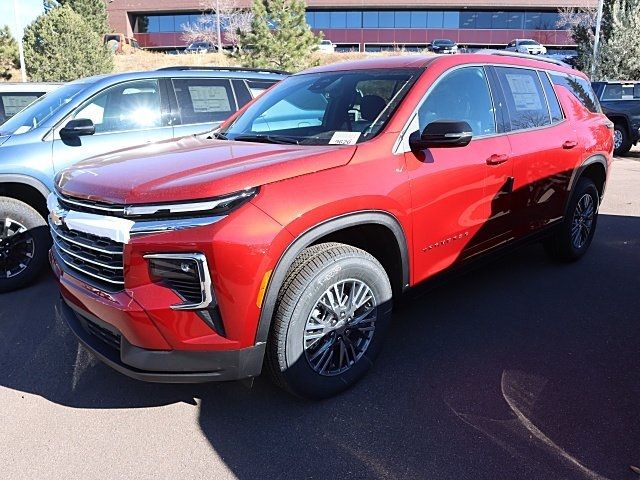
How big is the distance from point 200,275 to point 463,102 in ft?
7.62

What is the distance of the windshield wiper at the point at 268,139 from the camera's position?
11.1 ft

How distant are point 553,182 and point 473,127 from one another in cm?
123

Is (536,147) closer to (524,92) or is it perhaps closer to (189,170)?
(524,92)

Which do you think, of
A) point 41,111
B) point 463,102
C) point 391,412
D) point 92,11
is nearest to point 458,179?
point 463,102

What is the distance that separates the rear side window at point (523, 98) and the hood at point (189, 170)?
1768 millimetres

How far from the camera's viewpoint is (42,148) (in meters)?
4.88

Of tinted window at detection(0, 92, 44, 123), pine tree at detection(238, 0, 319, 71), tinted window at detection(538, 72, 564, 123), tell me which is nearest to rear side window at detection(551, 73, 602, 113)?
tinted window at detection(538, 72, 564, 123)

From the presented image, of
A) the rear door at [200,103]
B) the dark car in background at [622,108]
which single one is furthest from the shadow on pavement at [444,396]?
the dark car in background at [622,108]

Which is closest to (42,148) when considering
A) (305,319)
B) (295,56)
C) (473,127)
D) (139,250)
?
(139,250)

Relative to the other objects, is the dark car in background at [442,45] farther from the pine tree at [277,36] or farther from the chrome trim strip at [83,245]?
the chrome trim strip at [83,245]

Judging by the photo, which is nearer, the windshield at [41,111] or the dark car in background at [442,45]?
the windshield at [41,111]

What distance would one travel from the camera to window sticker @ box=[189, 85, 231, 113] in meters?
6.02

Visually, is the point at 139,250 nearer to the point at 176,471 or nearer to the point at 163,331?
the point at 163,331

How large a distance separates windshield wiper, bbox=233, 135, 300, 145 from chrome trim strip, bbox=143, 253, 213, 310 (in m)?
1.19
